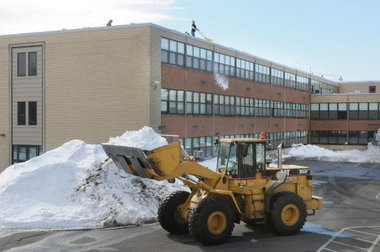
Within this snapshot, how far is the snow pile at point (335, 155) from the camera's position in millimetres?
42484

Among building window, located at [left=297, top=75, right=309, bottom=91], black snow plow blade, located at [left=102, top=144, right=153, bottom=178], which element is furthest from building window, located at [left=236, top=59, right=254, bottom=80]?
black snow plow blade, located at [left=102, top=144, right=153, bottom=178]

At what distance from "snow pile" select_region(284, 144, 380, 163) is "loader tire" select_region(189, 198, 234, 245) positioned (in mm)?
31398

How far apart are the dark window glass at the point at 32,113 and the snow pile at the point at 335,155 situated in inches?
949

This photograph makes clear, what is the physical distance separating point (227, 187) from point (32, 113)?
2182 centimetres

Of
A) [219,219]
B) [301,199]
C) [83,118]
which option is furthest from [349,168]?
[219,219]

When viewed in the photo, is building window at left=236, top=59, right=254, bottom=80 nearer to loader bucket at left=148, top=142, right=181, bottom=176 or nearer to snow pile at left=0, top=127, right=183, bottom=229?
snow pile at left=0, top=127, right=183, bottom=229

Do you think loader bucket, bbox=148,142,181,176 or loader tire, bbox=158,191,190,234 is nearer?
loader bucket, bbox=148,142,181,176

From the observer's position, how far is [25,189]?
16469mm

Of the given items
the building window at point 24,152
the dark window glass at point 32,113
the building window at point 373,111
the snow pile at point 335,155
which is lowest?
the snow pile at point 335,155

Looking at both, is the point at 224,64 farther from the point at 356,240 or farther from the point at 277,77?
the point at 356,240

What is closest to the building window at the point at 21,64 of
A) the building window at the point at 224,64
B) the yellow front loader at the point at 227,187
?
the building window at the point at 224,64

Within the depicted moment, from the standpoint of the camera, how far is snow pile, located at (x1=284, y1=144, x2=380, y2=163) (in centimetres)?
4248

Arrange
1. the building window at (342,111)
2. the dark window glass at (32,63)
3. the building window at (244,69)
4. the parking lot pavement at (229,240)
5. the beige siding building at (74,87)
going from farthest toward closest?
the building window at (342,111) < the building window at (244,69) < the dark window glass at (32,63) < the beige siding building at (74,87) < the parking lot pavement at (229,240)

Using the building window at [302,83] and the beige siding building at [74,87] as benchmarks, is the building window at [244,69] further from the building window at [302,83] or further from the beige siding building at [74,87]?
the building window at [302,83]
